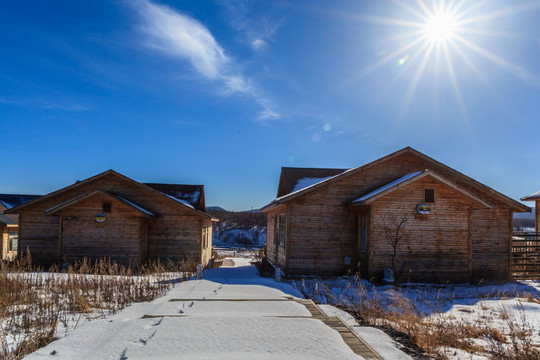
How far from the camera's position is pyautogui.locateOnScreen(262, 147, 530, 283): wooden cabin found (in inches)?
556

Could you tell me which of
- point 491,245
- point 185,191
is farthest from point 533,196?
point 185,191

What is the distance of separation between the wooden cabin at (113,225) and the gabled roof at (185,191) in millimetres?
3933

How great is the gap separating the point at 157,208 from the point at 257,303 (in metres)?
13.8

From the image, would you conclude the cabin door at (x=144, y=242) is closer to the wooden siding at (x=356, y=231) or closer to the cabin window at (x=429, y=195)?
the wooden siding at (x=356, y=231)

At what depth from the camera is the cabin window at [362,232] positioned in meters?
14.8

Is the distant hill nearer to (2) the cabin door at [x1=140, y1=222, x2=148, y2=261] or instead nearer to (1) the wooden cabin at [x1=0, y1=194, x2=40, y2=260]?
(1) the wooden cabin at [x1=0, y1=194, x2=40, y2=260]

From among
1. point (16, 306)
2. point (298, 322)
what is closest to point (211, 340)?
point (298, 322)

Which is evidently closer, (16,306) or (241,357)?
(241,357)

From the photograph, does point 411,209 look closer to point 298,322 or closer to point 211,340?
point 298,322

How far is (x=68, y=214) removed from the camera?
17.3 meters

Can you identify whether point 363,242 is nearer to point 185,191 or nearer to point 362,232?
point 362,232

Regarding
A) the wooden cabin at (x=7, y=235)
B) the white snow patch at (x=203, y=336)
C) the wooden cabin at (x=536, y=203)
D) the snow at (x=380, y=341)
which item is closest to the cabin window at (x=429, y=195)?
the snow at (x=380, y=341)

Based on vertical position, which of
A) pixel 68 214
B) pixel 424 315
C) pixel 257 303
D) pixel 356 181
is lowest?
pixel 424 315

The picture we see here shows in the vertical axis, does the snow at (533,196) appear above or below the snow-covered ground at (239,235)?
above
